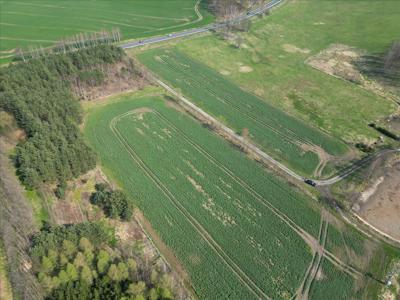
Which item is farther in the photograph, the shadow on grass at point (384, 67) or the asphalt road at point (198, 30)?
the asphalt road at point (198, 30)

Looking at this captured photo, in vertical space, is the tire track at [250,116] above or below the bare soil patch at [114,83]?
below

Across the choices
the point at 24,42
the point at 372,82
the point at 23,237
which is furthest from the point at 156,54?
the point at 23,237

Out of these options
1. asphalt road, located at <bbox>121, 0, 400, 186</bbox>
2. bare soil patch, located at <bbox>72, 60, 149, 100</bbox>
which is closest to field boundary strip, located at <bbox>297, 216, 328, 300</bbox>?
asphalt road, located at <bbox>121, 0, 400, 186</bbox>

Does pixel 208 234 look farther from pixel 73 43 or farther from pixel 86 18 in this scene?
pixel 86 18

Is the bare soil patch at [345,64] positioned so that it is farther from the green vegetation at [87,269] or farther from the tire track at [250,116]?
the green vegetation at [87,269]

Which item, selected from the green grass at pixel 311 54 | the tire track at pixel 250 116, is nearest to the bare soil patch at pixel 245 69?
the green grass at pixel 311 54

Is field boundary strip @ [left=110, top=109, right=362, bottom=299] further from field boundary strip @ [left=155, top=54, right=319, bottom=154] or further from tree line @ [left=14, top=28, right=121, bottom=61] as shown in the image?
tree line @ [left=14, top=28, right=121, bottom=61]

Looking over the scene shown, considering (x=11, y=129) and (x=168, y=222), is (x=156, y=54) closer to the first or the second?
(x=11, y=129)
